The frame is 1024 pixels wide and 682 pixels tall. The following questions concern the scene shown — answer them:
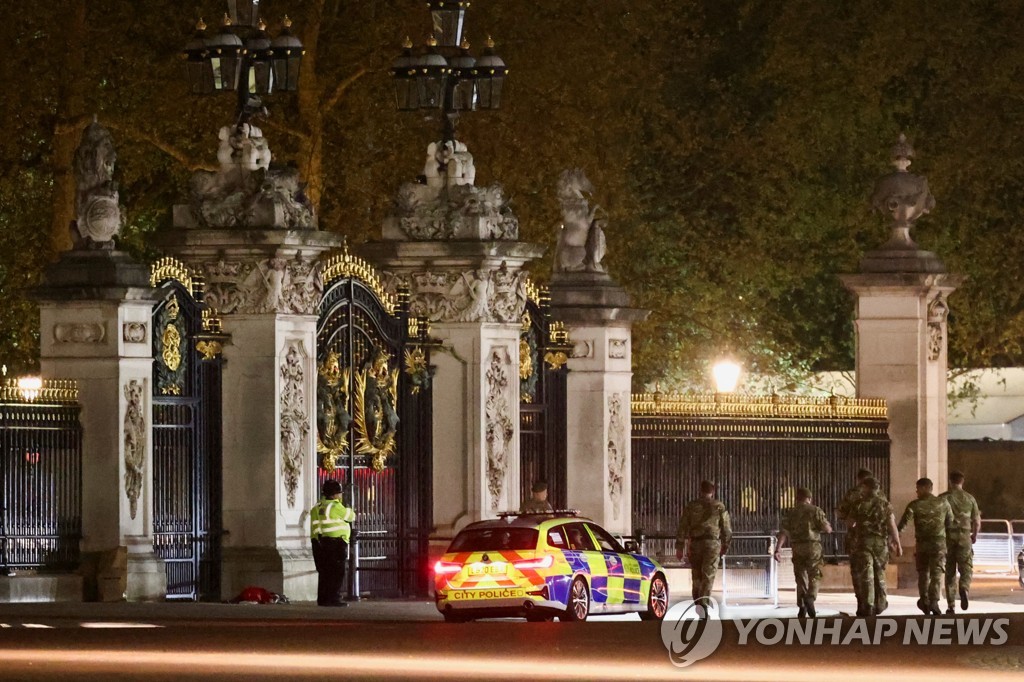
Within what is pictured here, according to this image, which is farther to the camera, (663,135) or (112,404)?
(663,135)

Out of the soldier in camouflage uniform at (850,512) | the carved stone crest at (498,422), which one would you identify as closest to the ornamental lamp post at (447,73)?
the carved stone crest at (498,422)

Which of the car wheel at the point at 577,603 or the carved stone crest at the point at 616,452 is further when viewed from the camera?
the carved stone crest at the point at 616,452

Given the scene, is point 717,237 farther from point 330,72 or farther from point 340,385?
point 340,385

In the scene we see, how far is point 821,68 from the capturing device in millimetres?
49031

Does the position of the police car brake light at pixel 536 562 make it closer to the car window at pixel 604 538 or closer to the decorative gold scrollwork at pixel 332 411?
the car window at pixel 604 538

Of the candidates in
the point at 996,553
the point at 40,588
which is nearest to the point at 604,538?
the point at 40,588

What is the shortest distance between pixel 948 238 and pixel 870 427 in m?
12.8

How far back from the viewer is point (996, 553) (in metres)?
42.2

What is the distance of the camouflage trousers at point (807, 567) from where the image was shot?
28.5 m

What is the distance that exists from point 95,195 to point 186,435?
2.42 metres

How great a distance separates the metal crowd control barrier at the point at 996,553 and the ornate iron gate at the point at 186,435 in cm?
1431

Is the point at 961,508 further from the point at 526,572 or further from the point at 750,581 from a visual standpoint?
the point at 526,572

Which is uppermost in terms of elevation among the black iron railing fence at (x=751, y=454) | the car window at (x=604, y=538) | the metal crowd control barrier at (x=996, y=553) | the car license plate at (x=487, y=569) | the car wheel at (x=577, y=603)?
the black iron railing fence at (x=751, y=454)

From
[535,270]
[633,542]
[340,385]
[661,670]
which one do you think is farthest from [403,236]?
[535,270]
